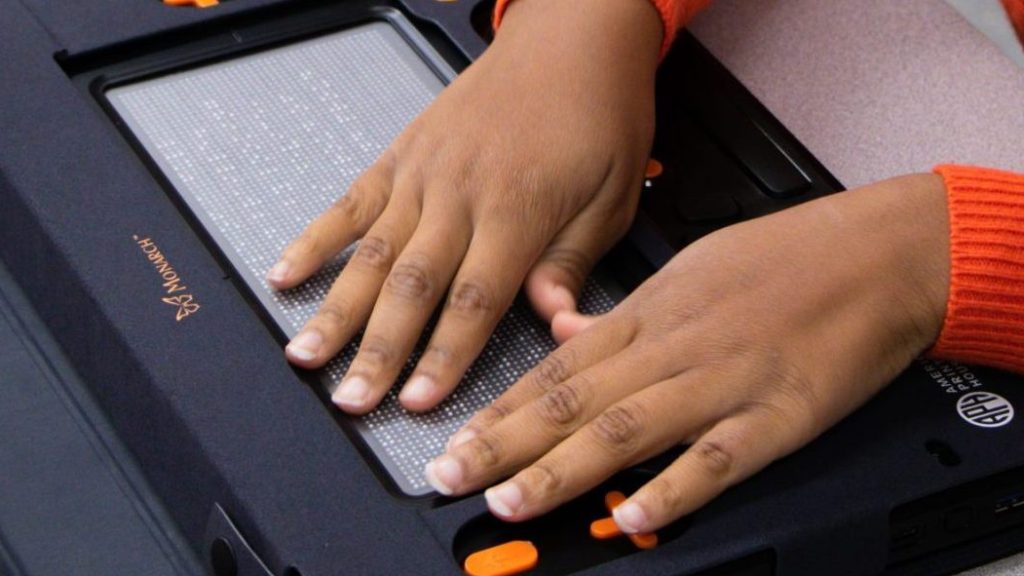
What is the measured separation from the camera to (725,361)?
719mm

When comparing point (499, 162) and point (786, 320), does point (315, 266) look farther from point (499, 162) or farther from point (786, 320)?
point (786, 320)

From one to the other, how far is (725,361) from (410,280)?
162 millimetres

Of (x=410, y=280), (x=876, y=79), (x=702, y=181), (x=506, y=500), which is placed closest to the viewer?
(x=506, y=500)

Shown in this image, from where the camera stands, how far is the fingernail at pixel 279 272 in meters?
0.77

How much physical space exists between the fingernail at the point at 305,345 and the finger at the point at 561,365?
0.08m

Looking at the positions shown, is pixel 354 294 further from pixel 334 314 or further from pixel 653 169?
pixel 653 169

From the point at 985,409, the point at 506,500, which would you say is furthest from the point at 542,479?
the point at 985,409

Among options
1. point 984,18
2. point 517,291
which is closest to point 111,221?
point 517,291

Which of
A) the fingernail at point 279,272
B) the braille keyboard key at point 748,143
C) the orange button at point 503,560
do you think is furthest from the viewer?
the braille keyboard key at point 748,143

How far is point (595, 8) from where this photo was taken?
92 cm

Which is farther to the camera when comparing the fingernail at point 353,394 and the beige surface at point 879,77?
the beige surface at point 879,77

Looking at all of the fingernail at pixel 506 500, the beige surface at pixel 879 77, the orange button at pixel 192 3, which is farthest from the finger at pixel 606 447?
the orange button at pixel 192 3

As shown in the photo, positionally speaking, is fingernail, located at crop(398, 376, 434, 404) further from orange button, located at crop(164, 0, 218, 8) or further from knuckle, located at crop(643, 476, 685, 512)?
orange button, located at crop(164, 0, 218, 8)

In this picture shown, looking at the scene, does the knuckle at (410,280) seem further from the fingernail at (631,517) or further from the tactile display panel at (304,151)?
the fingernail at (631,517)
